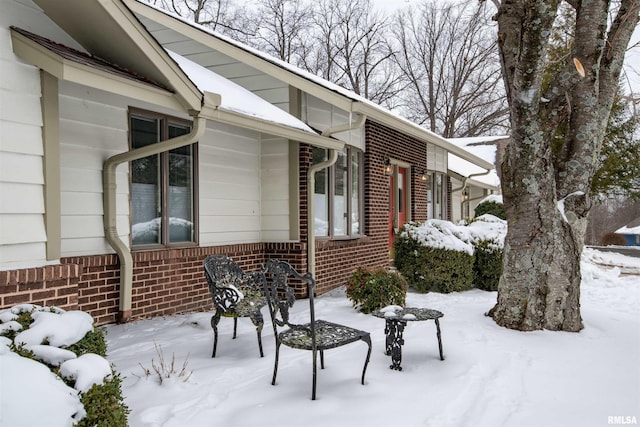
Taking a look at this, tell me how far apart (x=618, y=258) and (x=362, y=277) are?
538 inches

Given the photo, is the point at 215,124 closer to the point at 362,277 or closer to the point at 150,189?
the point at 150,189

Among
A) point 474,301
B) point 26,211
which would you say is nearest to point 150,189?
point 26,211

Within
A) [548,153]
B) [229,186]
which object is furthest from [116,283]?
[548,153]

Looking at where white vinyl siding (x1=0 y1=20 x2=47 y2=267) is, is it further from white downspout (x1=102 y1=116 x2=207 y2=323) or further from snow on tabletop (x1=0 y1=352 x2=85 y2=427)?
snow on tabletop (x1=0 y1=352 x2=85 y2=427)

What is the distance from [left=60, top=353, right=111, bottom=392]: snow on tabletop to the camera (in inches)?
86.4

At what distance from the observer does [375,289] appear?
607cm

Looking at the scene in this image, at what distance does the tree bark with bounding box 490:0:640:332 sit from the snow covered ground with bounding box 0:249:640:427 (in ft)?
1.41

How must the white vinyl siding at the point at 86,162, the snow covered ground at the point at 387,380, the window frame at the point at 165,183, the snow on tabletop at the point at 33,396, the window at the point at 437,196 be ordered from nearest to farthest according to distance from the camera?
the snow on tabletop at the point at 33,396, the snow covered ground at the point at 387,380, the white vinyl siding at the point at 86,162, the window frame at the point at 165,183, the window at the point at 437,196

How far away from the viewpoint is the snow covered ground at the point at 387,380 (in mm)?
3080

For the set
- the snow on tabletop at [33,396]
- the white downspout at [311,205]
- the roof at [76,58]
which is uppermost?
the roof at [76,58]

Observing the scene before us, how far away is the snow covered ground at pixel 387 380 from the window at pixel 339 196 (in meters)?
2.79

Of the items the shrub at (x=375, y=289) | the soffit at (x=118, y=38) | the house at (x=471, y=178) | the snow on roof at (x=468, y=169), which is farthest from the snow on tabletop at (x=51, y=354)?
the snow on roof at (x=468, y=169)
